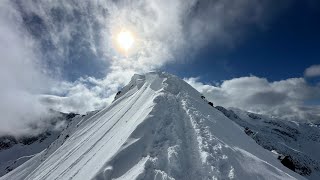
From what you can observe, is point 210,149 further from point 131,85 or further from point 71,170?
point 131,85

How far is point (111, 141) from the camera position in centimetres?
3422

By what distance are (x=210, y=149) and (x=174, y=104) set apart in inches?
465

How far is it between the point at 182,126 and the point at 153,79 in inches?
879

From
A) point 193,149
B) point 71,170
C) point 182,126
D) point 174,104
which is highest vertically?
point 174,104

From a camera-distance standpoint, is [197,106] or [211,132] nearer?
[211,132]

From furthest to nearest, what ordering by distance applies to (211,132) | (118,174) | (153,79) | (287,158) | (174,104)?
1. (153,79)
2. (174,104)
3. (287,158)
4. (211,132)
5. (118,174)

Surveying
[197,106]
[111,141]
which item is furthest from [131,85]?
[111,141]

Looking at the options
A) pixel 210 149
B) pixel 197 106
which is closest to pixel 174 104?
pixel 197 106

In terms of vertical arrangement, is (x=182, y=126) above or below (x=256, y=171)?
above

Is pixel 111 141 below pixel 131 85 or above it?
below

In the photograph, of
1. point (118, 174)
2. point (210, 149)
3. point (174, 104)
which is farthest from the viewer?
point (174, 104)

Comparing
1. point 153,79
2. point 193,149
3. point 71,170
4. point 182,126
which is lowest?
point 71,170

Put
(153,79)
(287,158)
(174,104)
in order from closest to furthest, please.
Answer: (287,158) → (174,104) → (153,79)

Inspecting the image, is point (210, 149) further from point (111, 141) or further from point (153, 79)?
point (153, 79)
